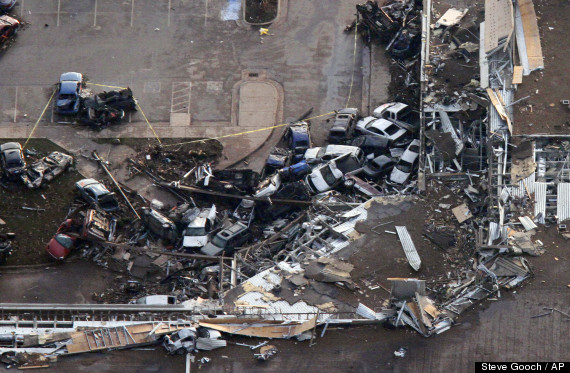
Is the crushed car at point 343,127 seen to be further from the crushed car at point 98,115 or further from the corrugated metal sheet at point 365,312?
the corrugated metal sheet at point 365,312

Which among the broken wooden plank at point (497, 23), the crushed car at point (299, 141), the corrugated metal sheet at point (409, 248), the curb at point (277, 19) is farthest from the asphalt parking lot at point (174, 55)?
the corrugated metal sheet at point (409, 248)

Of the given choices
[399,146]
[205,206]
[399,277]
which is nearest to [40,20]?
[205,206]

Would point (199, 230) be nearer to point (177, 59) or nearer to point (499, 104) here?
point (177, 59)

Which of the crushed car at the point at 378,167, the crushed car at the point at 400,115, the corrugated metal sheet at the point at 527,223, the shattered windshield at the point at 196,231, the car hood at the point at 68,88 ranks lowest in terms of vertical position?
the shattered windshield at the point at 196,231

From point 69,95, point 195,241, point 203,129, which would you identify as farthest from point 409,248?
point 69,95

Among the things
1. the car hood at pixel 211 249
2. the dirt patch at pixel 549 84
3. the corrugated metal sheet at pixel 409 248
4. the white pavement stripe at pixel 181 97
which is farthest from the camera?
the white pavement stripe at pixel 181 97

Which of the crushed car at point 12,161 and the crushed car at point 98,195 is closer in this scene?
the crushed car at point 98,195
